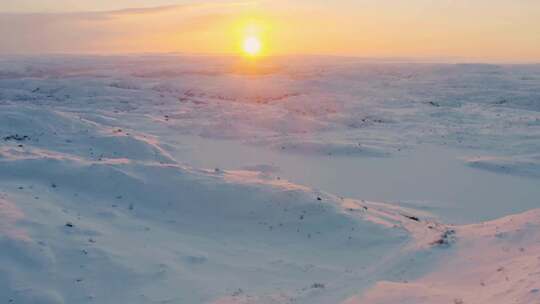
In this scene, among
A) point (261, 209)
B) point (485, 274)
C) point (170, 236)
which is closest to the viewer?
point (485, 274)

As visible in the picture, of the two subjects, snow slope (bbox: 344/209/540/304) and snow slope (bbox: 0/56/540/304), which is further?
snow slope (bbox: 0/56/540/304)

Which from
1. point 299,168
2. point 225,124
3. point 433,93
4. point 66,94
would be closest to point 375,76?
point 433,93

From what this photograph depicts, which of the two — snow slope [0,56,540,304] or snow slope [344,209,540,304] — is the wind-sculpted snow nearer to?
snow slope [0,56,540,304]

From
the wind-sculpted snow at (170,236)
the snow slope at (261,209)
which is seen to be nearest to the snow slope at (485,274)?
the snow slope at (261,209)

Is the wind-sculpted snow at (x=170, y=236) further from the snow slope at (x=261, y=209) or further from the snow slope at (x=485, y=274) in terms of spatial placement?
the snow slope at (x=485, y=274)

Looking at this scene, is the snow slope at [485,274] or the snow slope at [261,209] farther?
the snow slope at [261,209]

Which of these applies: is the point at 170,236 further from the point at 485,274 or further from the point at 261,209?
the point at 485,274

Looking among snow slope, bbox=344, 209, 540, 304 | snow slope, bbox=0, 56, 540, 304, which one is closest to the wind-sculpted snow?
snow slope, bbox=0, 56, 540, 304

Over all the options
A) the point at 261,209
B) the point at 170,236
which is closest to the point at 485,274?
the point at 261,209

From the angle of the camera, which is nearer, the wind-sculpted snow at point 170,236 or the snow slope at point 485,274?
the snow slope at point 485,274
